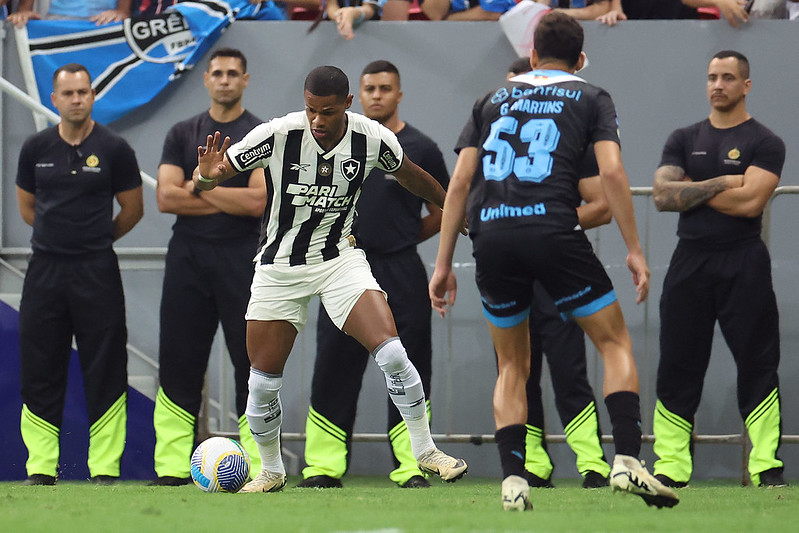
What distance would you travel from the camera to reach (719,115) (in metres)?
7.53

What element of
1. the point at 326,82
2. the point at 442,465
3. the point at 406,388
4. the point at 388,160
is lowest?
the point at 442,465

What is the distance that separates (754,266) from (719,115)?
1.00 meters

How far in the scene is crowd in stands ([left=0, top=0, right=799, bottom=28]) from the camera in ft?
30.6

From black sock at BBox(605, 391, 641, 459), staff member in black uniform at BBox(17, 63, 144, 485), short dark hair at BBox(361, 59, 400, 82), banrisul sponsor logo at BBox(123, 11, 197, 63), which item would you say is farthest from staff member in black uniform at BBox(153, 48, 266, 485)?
black sock at BBox(605, 391, 641, 459)

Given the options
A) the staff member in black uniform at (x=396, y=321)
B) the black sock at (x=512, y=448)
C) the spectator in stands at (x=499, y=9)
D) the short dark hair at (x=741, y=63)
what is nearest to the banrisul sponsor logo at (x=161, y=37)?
the spectator in stands at (x=499, y=9)

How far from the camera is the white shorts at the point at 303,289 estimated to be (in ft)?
20.3

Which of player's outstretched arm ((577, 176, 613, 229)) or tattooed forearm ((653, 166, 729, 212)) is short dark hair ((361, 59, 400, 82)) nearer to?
player's outstretched arm ((577, 176, 613, 229))

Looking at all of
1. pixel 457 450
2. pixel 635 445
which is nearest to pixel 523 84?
pixel 635 445

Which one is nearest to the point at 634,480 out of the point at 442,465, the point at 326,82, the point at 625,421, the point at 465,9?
the point at 625,421

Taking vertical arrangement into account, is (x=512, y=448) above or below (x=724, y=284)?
below

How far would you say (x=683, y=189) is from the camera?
24.0ft

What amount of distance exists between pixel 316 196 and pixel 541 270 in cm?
163

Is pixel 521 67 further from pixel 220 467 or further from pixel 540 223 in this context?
pixel 220 467

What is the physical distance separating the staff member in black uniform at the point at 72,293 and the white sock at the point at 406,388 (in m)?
2.38
